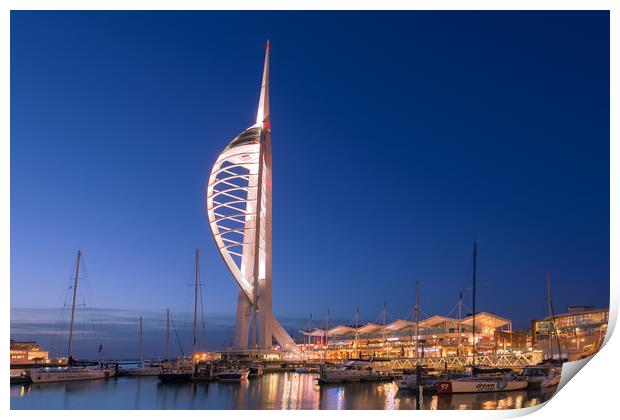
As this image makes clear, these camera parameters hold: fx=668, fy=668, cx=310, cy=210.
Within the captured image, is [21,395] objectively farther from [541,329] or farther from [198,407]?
[541,329]

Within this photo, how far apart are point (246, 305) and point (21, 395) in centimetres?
1662

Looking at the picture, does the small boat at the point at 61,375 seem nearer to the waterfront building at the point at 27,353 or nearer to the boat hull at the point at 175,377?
the boat hull at the point at 175,377

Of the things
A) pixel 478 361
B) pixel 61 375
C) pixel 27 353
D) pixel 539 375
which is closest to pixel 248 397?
pixel 61 375

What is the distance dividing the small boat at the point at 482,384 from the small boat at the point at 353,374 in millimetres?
5186

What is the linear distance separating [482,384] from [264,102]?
22.7 metres

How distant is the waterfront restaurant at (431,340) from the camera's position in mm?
38469

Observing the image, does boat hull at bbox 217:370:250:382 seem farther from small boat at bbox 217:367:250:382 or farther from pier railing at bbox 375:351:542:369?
pier railing at bbox 375:351:542:369

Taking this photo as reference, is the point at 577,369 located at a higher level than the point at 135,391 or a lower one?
higher

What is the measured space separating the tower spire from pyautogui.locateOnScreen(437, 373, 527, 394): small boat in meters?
21.0

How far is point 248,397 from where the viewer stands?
17.1 metres

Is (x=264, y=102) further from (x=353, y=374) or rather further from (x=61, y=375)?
(x=61, y=375)
